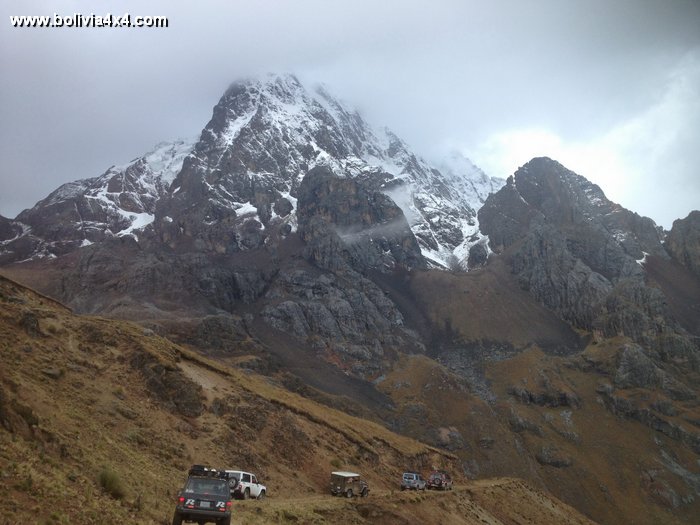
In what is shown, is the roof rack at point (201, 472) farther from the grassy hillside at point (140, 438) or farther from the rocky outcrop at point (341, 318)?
the rocky outcrop at point (341, 318)

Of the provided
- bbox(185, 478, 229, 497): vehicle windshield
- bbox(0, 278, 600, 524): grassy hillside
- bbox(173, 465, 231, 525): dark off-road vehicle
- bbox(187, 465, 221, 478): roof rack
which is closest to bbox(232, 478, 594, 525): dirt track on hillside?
bbox(0, 278, 600, 524): grassy hillside

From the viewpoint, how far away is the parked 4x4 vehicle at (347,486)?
36906 millimetres

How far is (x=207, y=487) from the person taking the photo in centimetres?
2117

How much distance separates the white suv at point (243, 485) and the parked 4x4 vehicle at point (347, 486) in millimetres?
6466

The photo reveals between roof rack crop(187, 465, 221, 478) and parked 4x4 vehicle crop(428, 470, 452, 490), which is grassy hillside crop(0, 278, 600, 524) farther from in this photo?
parked 4x4 vehicle crop(428, 470, 452, 490)

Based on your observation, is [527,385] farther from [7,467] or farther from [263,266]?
[7,467]

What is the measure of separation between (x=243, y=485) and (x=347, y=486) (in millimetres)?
9054

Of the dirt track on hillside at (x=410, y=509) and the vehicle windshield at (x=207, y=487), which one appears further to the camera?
the dirt track on hillside at (x=410, y=509)

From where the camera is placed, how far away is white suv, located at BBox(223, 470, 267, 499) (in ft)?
98.6

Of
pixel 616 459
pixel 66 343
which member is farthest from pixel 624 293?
pixel 66 343

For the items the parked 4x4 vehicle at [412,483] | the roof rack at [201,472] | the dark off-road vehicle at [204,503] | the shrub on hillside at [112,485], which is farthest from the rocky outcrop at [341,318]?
the shrub on hillside at [112,485]

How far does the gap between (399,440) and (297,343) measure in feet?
231

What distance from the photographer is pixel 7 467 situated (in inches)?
679

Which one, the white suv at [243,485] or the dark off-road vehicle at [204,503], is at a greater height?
the dark off-road vehicle at [204,503]
